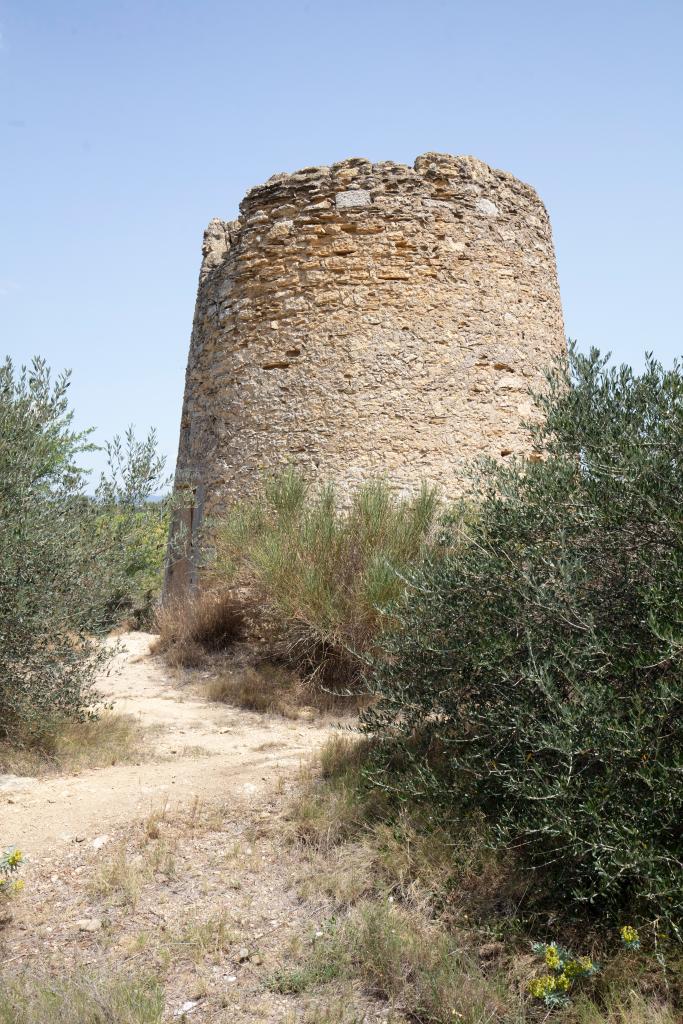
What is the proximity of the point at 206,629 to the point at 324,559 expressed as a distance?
1486 millimetres

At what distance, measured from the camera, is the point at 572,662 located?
2785mm

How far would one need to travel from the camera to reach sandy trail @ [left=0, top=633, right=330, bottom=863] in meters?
3.99

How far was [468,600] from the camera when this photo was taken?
359 cm

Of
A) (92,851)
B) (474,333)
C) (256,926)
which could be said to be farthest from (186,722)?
(474,333)

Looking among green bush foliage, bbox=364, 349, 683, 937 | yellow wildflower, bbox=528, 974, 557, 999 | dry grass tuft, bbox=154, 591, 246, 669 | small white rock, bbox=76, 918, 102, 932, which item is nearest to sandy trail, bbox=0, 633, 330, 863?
small white rock, bbox=76, 918, 102, 932

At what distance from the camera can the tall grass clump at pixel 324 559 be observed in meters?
6.41

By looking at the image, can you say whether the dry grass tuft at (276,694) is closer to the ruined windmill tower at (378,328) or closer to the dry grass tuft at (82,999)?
the ruined windmill tower at (378,328)

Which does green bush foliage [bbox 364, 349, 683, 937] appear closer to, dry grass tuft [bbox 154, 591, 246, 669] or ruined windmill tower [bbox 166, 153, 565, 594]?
ruined windmill tower [bbox 166, 153, 565, 594]

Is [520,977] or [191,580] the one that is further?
[191,580]

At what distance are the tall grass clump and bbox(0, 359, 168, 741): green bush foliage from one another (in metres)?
1.29

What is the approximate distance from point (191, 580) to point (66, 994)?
17.7 feet

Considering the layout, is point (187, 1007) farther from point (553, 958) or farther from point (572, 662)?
point (572, 662)

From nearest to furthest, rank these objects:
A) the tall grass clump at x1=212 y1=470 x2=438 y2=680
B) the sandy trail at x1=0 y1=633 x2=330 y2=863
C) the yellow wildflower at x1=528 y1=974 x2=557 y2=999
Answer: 1. the yellow wildflower at x1=528 y1=974 x2=557 y2=999
2. the sandy trail at x1=0 y1=633 x2=330 y2=863
3. the tall grass clump at x1=212 y1=470 x2=438 y2=680

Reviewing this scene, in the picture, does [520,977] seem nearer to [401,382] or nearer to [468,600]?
[468,600]
